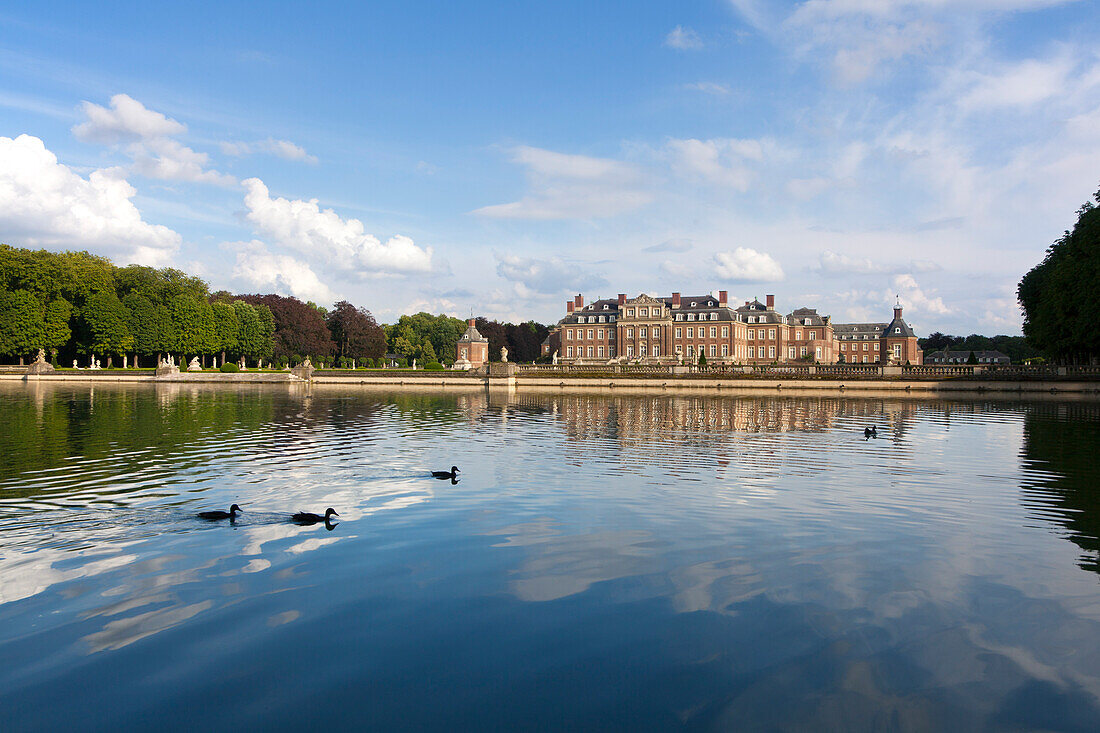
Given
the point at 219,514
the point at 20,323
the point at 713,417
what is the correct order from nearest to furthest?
the point at 219,514
the point at 713,417
the point at 20,323

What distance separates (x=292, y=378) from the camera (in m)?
74.8

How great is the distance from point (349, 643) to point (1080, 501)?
47.1 ft

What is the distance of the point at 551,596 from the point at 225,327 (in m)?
91.1

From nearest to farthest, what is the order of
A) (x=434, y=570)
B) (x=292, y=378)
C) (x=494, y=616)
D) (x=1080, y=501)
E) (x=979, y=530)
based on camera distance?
(x=494, y=616), (x=434, y=570), (x=979, y=530), (x=1080, y=501), (x=292, y=378)

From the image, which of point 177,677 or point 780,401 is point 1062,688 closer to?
point 177,677

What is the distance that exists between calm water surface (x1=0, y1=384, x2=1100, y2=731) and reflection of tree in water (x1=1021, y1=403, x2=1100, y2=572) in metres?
0.15

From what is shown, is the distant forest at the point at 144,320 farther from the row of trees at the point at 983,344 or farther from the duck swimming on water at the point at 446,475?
the row of trees at the point at 983,344

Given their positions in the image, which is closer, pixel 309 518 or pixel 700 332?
pixel 309 518

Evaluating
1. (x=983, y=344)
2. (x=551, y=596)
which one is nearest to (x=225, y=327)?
(x=551, y=596)

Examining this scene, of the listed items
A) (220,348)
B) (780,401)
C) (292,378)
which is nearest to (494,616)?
(780,401)

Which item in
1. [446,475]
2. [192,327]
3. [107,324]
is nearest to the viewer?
[446,475]

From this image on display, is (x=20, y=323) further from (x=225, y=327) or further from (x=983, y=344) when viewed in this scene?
(x=983, y=344)

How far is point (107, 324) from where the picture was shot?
79.4 metres

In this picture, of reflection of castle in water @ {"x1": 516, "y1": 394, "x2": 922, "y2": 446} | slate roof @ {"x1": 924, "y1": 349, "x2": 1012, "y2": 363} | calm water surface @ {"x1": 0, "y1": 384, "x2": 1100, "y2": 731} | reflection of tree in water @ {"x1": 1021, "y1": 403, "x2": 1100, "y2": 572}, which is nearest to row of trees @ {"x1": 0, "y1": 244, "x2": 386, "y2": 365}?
reflection of castle in water @ {"x1": 516, "y1": 394, "x2": 922, "y2": 446}
